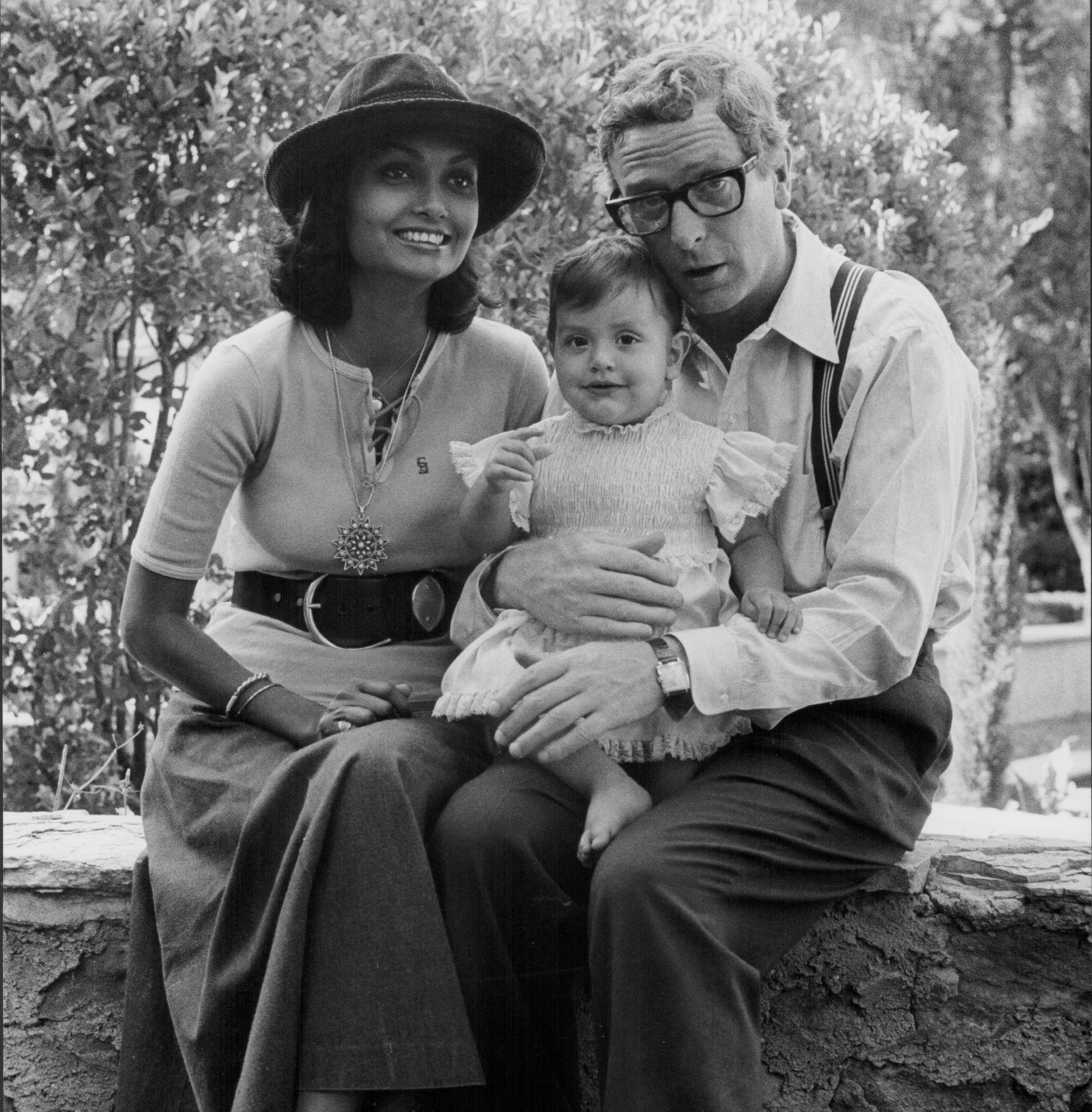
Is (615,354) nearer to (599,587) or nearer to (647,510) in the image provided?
(647,510)

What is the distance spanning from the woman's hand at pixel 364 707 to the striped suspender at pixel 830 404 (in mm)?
880

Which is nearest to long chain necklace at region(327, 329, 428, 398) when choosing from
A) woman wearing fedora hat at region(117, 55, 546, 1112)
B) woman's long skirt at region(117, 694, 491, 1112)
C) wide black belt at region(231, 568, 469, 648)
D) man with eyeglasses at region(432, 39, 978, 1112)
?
woman wearing fedora hat at region(117, 55, 546, 1112)

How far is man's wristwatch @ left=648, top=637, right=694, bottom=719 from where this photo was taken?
2584mm

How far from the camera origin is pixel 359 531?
10.1 ft

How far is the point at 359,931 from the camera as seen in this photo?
2451mm

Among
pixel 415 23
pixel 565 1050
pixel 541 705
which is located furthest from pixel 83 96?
pixel 565 1050

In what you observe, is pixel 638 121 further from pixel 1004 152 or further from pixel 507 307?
pixel 1004 152

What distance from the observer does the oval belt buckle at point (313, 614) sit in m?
3.09

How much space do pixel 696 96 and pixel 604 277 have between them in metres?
0.41

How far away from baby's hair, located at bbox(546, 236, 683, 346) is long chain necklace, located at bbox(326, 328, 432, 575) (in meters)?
0.48

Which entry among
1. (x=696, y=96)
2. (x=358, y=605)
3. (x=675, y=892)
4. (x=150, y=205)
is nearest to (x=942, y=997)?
(x=675, y=892)

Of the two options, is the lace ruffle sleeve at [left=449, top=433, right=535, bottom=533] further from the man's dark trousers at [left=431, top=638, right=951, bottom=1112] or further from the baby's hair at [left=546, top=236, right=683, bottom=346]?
the man's dark trousers at [left=431, top=638, right=951, bottom=1112]

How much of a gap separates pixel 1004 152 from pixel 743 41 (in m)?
7.12

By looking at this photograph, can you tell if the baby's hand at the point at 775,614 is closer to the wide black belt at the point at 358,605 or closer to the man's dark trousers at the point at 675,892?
the man's dark trousers at the point at 675,892
